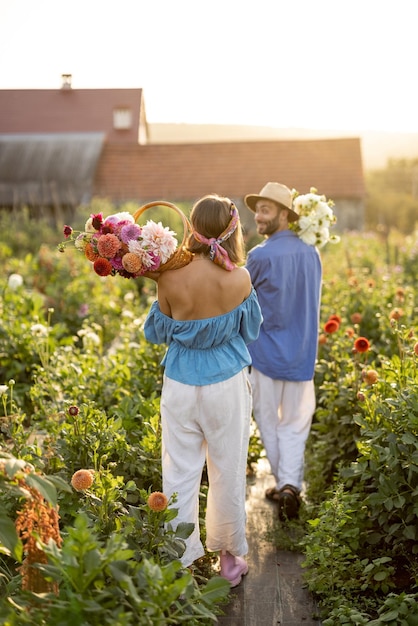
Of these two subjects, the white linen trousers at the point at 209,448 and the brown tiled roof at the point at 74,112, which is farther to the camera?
the brown tiled roof at the point at 74,112

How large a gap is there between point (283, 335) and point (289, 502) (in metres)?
1.01

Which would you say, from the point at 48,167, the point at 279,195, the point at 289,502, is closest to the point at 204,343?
the point at 289,502

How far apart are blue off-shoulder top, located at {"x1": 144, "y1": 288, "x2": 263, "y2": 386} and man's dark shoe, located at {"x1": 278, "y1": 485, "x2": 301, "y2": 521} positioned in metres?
1.27

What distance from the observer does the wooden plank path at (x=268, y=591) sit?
354 cm

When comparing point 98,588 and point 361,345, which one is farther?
point 361,345

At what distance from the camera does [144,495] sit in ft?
10.7

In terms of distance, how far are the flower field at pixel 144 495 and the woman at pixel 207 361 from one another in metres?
0.28

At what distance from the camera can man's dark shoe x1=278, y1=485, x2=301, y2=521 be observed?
4539mm

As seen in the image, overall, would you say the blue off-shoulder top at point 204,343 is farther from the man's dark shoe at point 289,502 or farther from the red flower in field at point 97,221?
the man's dark shoe at point 289,502

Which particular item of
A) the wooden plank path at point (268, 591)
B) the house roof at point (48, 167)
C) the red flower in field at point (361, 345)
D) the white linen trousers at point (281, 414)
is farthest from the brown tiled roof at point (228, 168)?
the wooden plank path at point (268, 591)

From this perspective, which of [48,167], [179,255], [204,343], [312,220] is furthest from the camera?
[48,167]

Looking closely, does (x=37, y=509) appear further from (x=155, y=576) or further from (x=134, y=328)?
(x=134, y=328)

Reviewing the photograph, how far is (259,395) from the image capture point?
4.88 metres

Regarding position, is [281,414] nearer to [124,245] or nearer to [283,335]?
[283,335]
